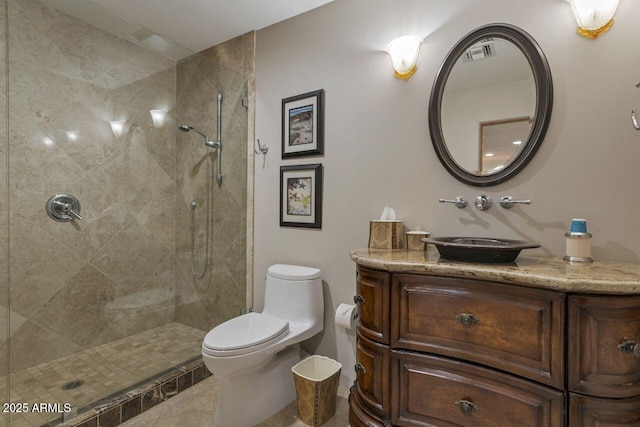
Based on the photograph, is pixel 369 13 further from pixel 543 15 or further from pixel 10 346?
pixel 10 346

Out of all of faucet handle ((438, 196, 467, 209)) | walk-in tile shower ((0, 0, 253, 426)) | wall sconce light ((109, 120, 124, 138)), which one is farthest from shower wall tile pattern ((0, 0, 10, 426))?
faucet handle ((438, 196, 467, 209))

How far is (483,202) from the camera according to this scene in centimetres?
155

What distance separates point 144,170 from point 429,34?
7.26 feet

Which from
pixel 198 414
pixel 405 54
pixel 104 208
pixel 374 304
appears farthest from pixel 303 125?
pixel 198 414

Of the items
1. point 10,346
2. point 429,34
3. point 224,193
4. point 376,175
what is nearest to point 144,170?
point 224,193

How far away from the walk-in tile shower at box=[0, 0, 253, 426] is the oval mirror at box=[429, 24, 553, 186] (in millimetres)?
1559

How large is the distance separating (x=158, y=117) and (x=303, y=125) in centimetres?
115

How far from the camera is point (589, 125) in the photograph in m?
1.36

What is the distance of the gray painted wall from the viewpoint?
132cm

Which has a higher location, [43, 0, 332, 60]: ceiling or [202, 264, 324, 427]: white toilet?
[43, 0, 332, 60]: ceiling

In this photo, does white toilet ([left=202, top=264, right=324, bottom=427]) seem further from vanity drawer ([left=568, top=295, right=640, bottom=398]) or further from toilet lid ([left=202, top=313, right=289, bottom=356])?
vanity drawer ([left=568, top=295, right=640, bottom=398])

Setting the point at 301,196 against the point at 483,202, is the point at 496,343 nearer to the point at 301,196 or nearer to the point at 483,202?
the point at 483,202

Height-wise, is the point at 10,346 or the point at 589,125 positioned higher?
the point at 589,125

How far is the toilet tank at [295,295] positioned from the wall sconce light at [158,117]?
58.1 inches
